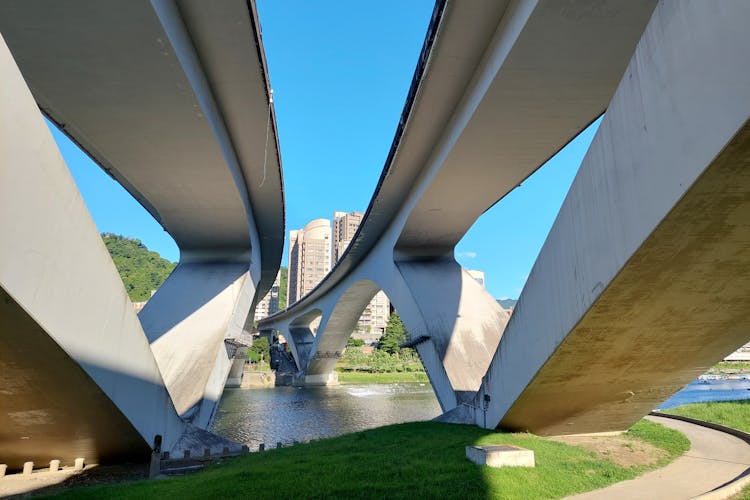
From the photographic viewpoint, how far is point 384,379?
5944cm

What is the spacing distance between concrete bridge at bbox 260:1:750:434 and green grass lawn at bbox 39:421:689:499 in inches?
50.9

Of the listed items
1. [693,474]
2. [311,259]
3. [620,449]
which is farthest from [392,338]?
[693,474]

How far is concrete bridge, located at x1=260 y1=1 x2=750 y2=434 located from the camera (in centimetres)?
468

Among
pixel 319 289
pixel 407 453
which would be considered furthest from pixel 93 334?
pixel 319 289

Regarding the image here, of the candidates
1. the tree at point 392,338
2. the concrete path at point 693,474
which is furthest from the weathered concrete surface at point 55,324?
the tree at point 392,338

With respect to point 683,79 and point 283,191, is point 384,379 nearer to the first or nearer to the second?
point 283,191

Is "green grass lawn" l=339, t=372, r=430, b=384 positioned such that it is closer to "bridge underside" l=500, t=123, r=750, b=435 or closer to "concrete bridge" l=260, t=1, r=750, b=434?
"concrete bridge" l=260, t=1, r=750, b=434

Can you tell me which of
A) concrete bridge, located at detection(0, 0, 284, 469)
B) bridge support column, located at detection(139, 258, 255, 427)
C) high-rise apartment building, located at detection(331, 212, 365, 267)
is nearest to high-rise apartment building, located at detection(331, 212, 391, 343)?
high-rise apartment building, located at detection(331, 212, 365, 267)

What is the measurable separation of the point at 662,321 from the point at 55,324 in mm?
8227

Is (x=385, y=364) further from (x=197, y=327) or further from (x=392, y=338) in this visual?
→ (x=197, y=327)

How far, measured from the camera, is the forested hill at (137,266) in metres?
68.4

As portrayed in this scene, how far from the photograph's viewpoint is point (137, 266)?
80625mm

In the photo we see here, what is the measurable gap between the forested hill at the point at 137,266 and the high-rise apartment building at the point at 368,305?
1218 inches

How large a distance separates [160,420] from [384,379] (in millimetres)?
51638
